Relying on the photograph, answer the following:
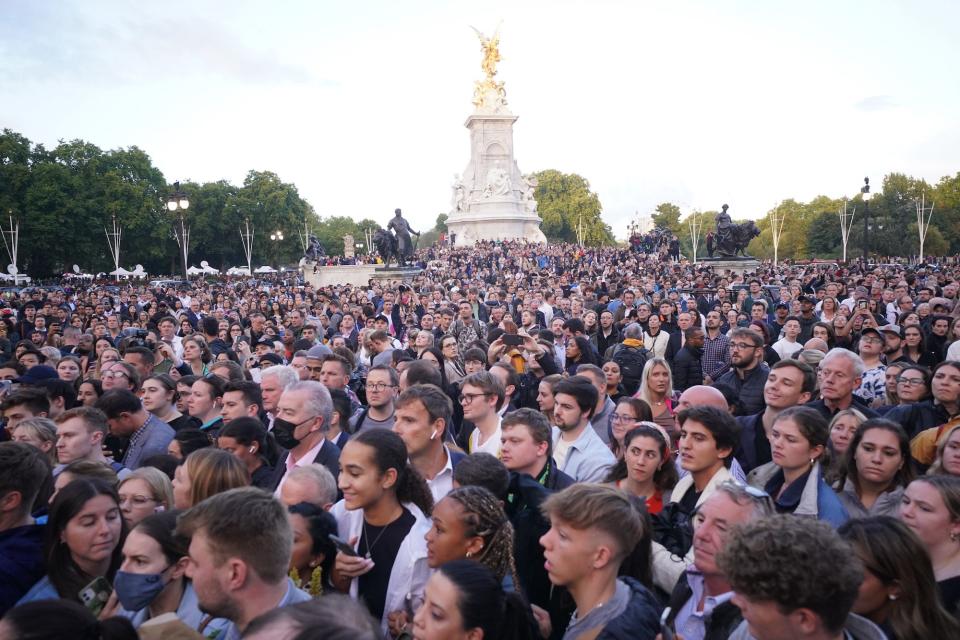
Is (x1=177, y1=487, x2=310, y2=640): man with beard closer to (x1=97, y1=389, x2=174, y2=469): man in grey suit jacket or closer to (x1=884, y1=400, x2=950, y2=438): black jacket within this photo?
(x1=97, y1=389, x2=174, y2=469): man in grey suit jacket

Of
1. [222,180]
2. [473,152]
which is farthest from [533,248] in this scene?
[222,180]

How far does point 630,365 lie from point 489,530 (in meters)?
5.33

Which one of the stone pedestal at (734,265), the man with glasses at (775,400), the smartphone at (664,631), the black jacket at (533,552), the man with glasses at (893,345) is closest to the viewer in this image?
the smartphone at (664,631)

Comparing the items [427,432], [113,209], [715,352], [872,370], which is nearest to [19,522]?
[427,432]

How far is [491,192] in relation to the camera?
210ft

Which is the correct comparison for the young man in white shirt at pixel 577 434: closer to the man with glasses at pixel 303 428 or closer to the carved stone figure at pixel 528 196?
the man with glasses at pixel 303 428

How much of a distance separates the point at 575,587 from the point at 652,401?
365 centimetres

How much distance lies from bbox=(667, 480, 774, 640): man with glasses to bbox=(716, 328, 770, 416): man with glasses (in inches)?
151

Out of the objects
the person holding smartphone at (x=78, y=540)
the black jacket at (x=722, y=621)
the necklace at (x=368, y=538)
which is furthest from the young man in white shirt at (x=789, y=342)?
the person holding smartphone at (x=78, y=540)

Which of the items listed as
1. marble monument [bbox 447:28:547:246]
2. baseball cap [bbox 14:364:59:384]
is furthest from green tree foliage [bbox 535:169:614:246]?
baseball cap [bbox 14:364:59:384]

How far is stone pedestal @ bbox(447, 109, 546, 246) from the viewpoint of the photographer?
208 ft

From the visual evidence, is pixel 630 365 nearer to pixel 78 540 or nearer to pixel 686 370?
pixel 686 370

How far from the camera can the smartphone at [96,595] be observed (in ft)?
9.80

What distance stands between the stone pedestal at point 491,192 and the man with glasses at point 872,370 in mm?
54935
